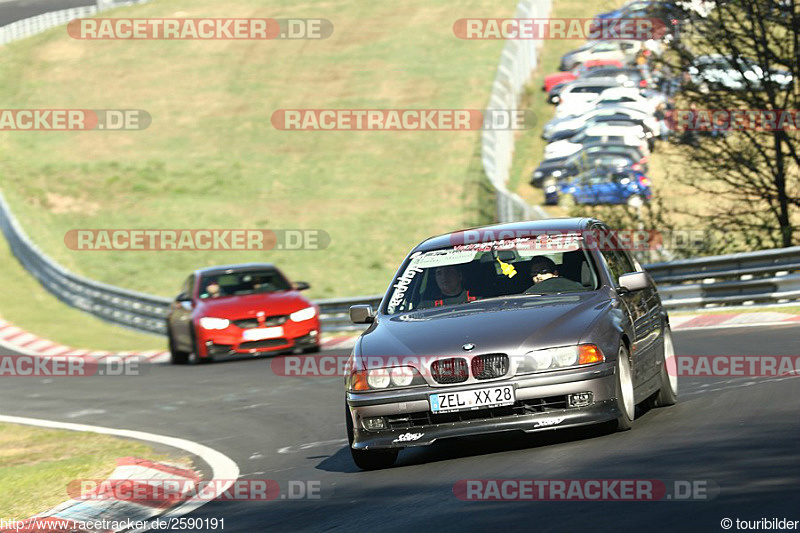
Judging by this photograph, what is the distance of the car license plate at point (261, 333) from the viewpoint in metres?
21.1

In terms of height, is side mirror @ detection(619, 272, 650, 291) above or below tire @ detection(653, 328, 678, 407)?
above

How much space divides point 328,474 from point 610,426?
74.1 inches

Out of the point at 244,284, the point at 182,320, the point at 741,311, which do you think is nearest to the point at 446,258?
the point at 741,311

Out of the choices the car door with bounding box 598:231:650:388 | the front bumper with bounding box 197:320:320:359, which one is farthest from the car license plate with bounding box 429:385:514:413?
the front bumper with bounding box 197:320:320:359

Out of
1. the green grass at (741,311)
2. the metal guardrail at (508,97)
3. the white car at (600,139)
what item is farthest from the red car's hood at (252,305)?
the white car at (600,139)

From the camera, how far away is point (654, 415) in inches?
397

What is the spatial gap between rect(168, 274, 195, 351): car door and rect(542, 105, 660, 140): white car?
825 inches

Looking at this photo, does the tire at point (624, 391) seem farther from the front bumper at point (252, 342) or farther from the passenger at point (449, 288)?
the front bumper at point (252, 342)

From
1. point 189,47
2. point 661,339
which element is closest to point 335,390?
point 661,339

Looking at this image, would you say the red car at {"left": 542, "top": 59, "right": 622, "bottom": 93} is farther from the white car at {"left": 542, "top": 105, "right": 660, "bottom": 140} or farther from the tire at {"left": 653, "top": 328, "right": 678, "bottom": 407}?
the tire at {"left": 653, "top": 328, "right": 678, "bottom": 407}

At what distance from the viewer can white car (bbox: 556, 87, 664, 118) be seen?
4247 centimetres

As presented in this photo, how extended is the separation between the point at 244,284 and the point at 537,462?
1470 centimetres

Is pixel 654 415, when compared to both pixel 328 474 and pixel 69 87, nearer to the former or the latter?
pixel 328 474

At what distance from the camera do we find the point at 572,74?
48.7 m
